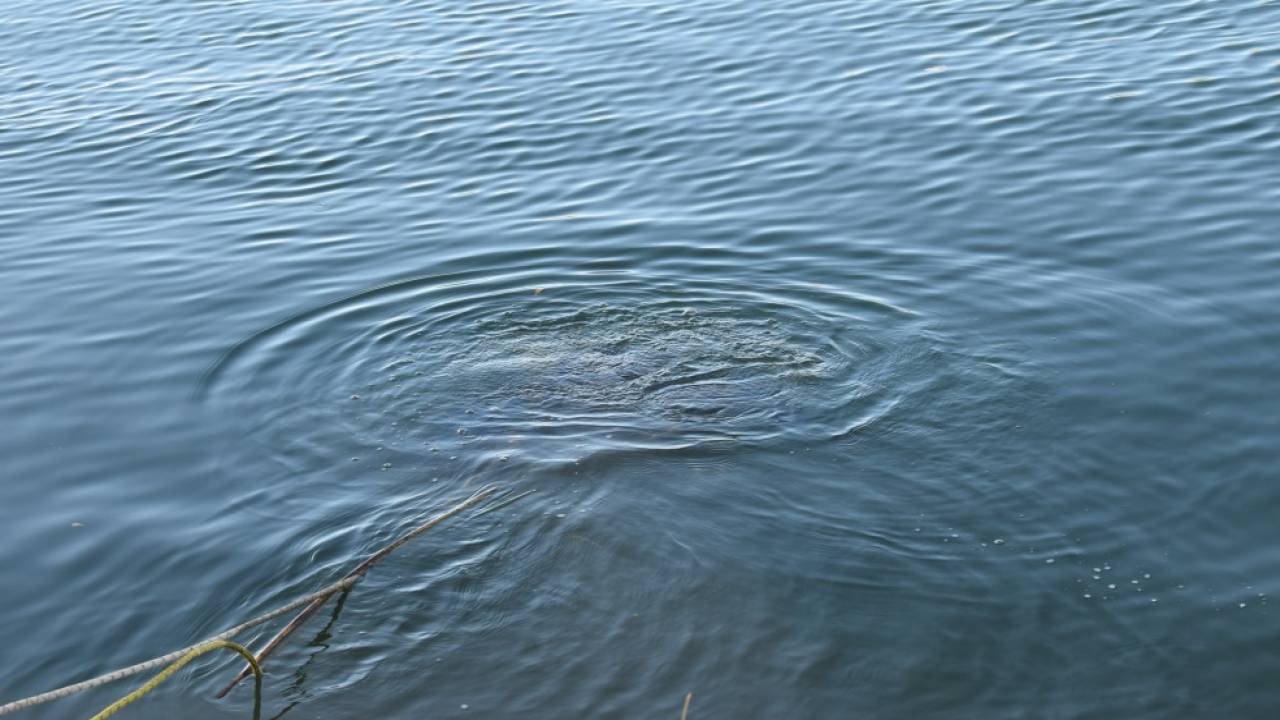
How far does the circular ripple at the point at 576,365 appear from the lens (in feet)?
25.6

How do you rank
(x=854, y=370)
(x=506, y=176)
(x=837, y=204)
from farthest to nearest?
(x=506, y=176) → (x=837, y=204) → (x=854, y=370)

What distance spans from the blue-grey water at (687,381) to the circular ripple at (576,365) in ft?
0.11

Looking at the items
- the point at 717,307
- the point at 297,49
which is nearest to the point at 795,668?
the point at 717,307

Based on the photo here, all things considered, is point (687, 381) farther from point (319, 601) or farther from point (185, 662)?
point (185, 662)

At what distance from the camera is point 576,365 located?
861 centimetres

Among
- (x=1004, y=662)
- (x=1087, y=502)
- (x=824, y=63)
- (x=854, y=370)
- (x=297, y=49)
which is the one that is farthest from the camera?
(x=297, y=49)

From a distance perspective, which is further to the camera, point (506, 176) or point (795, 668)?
point (506, 176)

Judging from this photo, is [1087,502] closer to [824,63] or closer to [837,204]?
[837,204]

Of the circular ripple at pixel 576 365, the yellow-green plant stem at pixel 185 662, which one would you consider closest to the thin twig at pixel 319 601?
the yellow-green plant stem at pixel 185 662

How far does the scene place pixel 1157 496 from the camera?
6863 millimetres

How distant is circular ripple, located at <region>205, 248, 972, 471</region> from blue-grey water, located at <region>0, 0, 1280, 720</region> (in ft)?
0.11

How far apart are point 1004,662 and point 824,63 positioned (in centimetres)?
970

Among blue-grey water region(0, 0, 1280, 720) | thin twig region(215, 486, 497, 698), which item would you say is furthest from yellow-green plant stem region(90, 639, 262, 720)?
blue-grey water region(0, 0, 1280, 720)

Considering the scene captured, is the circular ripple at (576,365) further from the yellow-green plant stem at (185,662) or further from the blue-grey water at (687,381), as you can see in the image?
the yellow-green plant stem at (185,662)
